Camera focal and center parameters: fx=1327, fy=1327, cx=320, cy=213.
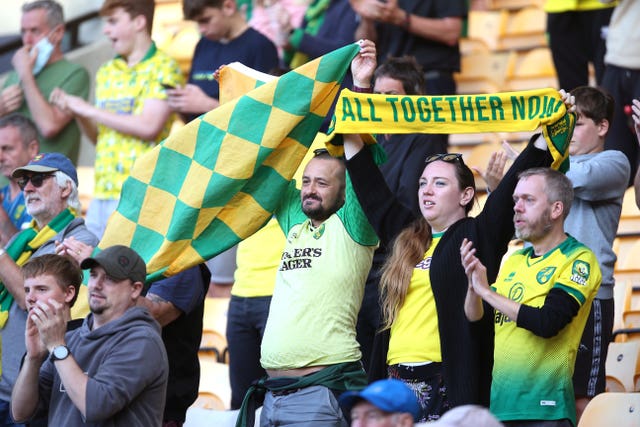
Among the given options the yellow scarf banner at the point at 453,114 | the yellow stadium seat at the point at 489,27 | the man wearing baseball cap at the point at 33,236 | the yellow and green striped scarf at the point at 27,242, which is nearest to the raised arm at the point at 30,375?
the man wearing baseball cap at the point at 33,236

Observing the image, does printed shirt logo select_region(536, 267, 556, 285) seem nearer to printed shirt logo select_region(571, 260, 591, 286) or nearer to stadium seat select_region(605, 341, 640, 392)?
printed shirt logo select_region(571, 260, 591, 286)

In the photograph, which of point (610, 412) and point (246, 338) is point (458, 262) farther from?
point (246, 338)

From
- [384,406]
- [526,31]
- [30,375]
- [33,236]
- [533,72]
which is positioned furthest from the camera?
[526,31]

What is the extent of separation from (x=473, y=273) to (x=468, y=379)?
382 mm

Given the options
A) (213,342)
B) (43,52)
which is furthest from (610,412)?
(43,52)

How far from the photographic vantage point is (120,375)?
4516 mm

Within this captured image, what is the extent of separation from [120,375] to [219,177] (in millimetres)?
1139

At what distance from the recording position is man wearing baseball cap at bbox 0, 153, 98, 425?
555cm

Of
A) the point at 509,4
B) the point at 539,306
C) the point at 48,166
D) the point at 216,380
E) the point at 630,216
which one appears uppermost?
the point at 509,4

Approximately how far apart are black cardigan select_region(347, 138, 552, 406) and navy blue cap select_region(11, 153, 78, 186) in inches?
59.8

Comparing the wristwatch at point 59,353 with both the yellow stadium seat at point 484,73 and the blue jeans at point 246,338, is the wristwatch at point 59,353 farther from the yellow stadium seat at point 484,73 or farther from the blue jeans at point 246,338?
the yellow stadium seat at point 484,73

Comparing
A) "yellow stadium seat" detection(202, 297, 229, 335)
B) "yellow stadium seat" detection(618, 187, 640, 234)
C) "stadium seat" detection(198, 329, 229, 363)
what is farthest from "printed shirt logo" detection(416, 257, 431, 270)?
"yellow stadium seat" detection(618, 187, 640, 234)

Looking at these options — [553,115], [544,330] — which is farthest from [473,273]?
[553,115]

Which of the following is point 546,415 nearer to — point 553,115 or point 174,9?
point 553,115
